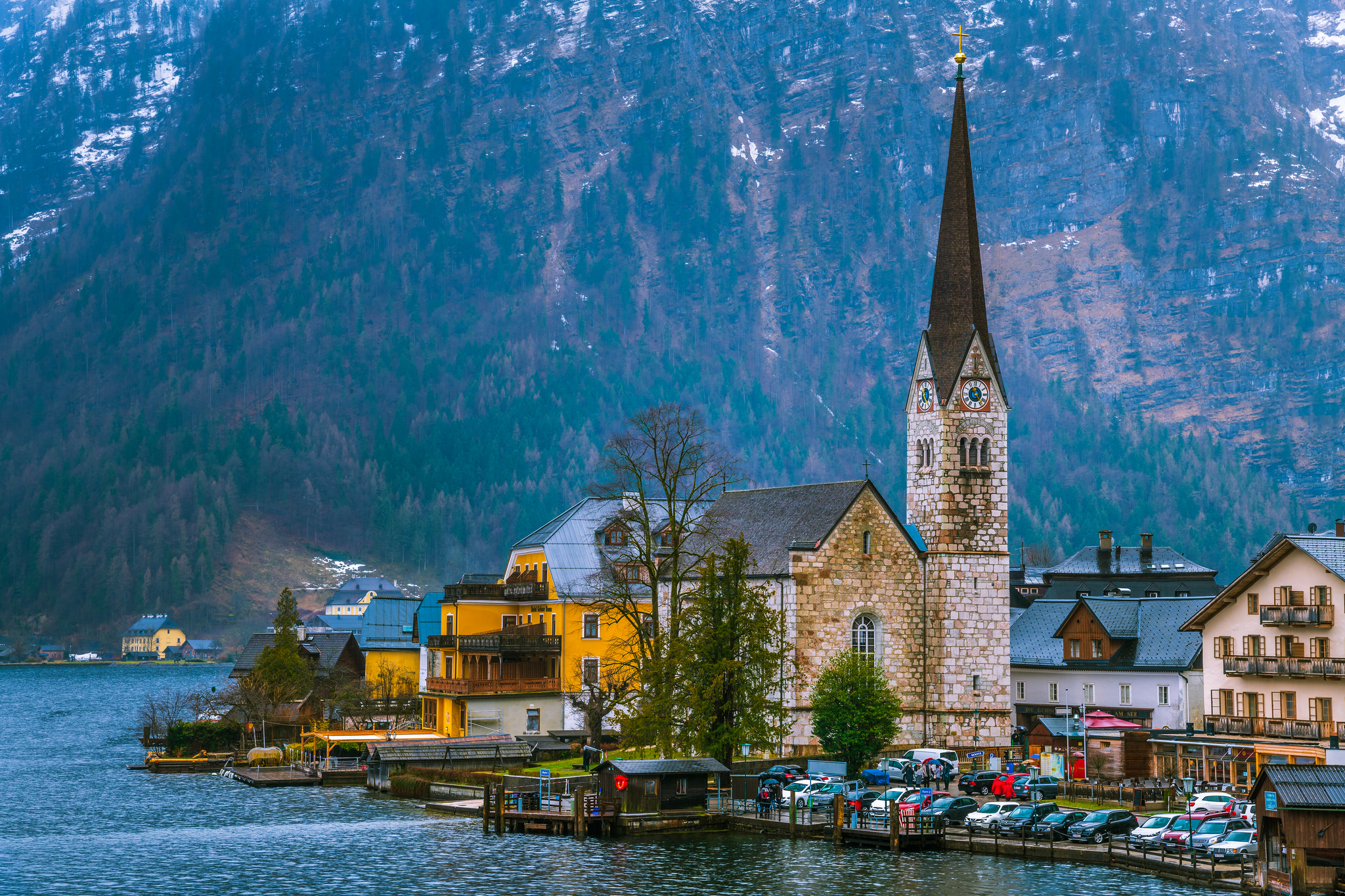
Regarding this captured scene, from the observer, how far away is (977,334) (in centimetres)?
9019

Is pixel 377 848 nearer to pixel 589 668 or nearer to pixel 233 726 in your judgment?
pixel 589 668

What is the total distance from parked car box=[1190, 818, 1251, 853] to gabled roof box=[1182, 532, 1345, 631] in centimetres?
1651

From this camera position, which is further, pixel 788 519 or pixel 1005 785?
pixel 788 519

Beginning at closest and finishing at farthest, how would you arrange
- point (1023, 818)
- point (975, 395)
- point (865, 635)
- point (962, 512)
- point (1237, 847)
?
1. point (1237, 847)
2. point (1023, 818)
3. point (865, 635)
4. point (962, 512)
5. point (975, 395)

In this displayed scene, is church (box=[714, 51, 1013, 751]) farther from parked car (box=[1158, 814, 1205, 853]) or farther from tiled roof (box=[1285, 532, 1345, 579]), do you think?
parked car (box=[1158, 814, 1205, 853])

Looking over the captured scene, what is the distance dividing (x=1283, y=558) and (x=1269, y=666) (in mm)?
5120

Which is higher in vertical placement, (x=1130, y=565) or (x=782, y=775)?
(x=1130, y=565)

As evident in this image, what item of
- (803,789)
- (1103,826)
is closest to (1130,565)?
(803,789)

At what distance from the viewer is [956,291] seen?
91.0m

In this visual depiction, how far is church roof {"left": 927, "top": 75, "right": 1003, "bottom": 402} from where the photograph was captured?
294 feet

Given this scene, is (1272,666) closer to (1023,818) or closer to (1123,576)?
(1023,818)

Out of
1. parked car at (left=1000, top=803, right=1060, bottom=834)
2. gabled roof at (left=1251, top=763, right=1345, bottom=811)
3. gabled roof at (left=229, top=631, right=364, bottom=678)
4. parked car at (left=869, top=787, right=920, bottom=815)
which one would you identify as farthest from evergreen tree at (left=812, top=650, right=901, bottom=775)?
gabled roof at (left=229, top=631, right=364, bottom=678)

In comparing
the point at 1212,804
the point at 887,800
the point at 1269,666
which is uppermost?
the point at 1269,666

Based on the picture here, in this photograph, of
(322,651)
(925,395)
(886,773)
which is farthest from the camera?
(322,651)
